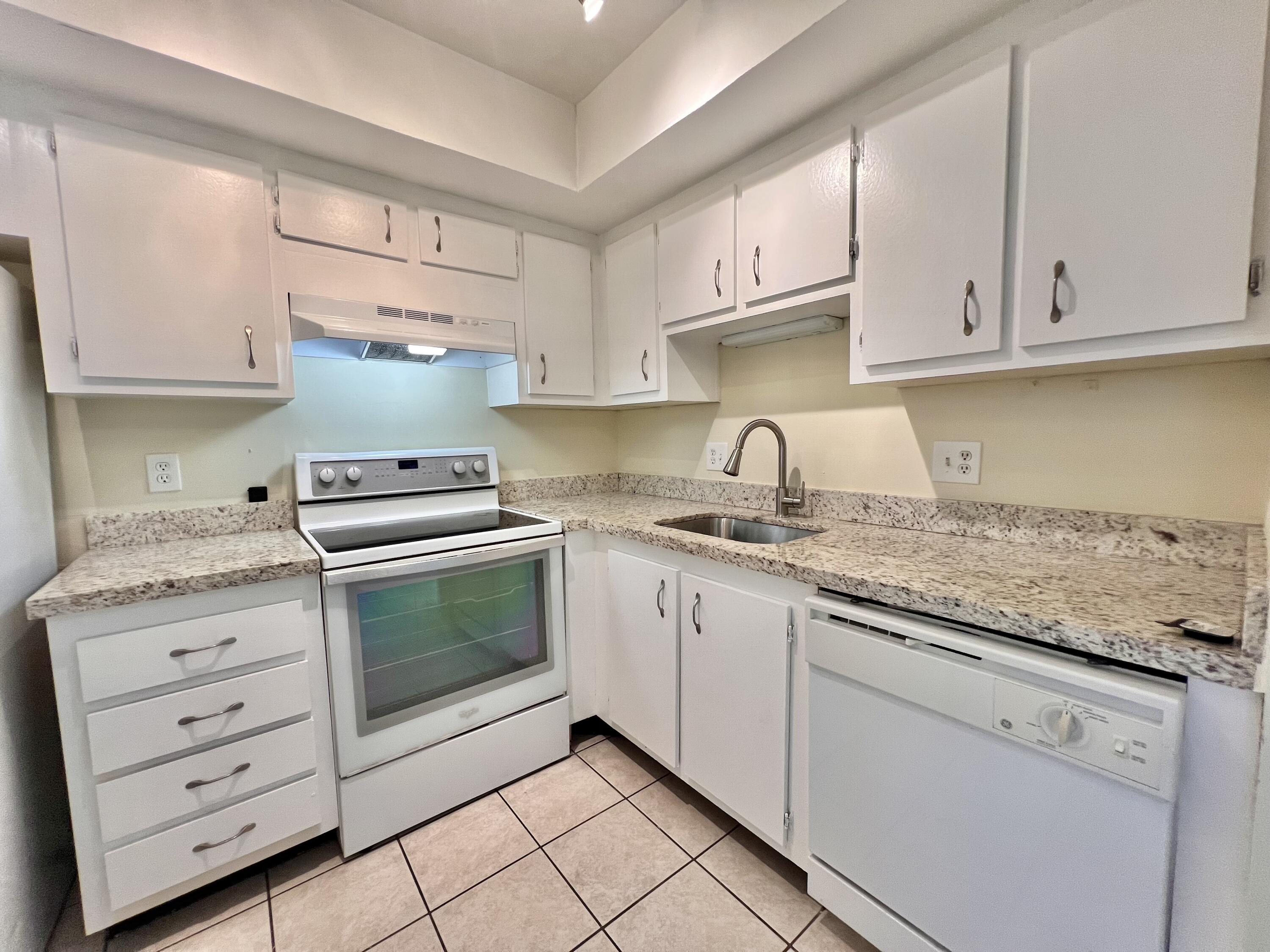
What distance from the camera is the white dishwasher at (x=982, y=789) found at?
0.73 meters

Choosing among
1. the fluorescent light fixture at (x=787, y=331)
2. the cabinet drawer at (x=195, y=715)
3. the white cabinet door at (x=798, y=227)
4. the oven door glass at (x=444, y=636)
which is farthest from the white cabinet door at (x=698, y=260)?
the cabinet drawer at (x=195, y=715)

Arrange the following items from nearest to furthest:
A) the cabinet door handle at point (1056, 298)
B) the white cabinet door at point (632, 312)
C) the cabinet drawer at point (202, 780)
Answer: the cabinet door handle at point (1056, 298)
the cabinet drawer at point (202, 780)
the white cabinet door at point (632, 312)

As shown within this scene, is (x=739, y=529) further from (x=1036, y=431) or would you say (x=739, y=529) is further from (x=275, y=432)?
(x=275, y=432)

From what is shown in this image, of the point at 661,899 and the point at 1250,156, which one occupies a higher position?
the point at 1250,156

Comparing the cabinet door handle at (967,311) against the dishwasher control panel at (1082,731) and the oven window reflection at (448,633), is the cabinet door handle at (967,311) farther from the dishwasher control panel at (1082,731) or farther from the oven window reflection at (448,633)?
the oven window reflection at (448,633)

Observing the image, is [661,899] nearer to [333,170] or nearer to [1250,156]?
[1250,156]

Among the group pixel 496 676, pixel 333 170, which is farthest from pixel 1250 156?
pixel 333 170

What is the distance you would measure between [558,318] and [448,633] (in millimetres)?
1350

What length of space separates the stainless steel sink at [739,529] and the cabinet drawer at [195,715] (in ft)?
3.93

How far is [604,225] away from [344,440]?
1.42 metres

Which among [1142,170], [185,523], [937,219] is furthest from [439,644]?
[1142,170]

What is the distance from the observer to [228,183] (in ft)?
4.80

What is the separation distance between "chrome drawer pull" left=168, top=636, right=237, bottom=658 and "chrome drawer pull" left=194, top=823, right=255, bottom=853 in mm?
483

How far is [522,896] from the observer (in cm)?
130
